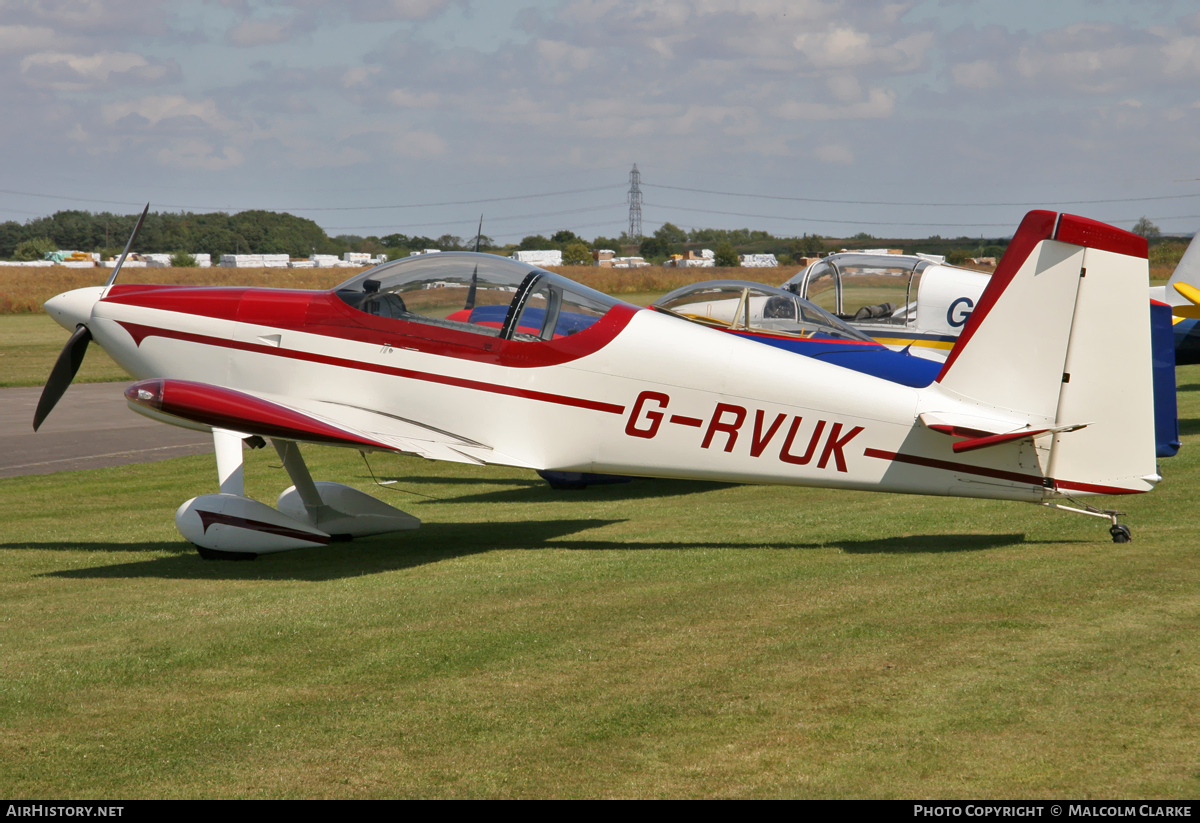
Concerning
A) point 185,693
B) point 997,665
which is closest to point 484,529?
point 185,693

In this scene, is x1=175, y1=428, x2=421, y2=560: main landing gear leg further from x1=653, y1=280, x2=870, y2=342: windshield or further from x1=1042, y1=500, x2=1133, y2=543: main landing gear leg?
x1=1042, y1=500, x2=1133, y2=543: main landing gear leg

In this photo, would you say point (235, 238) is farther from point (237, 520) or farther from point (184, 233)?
point (237, 520)

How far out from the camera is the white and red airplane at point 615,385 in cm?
707

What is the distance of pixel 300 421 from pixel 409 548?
6.19 ft

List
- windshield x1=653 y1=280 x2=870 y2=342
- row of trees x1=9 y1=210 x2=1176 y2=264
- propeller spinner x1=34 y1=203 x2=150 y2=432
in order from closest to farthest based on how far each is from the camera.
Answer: propeller spinner x1=34 y1=203 x2=150 y2=432 < windshield x1=653 y1=280 x2=870 y2=342 < row of trees x1=9 y1=210 x2=1176 y2=264

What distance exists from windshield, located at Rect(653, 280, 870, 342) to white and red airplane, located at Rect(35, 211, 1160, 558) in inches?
123

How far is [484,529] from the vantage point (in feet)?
31.4

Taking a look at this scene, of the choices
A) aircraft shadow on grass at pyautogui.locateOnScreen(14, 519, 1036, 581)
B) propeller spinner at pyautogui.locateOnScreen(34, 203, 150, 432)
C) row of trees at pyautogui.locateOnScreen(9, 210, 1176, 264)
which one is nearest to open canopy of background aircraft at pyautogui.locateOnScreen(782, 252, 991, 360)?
aircraft shadow on grass at pyautogui.locateOnScreen(14, 519, 1036, 581)

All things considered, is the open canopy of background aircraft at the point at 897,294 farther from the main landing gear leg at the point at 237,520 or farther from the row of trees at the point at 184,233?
the row of trees at the point at 184,233

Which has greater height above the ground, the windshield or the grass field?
the windshield

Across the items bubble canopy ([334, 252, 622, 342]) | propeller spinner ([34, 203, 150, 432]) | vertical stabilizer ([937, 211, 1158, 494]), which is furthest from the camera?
propeller spinner ([34, 203, 150, 432])

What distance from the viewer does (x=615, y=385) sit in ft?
25.1

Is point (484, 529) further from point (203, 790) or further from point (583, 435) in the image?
point (203, 790)

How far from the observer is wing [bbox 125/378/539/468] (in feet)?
23.2
